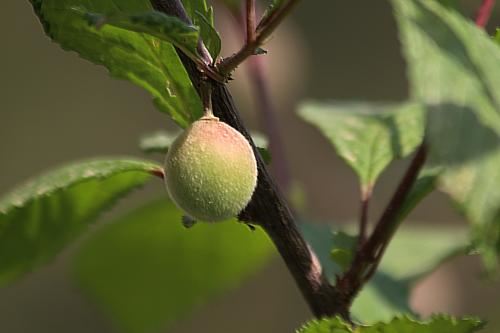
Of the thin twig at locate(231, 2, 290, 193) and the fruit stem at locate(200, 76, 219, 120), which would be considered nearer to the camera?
the fruit stem at locate(200, 76, 219, 120)

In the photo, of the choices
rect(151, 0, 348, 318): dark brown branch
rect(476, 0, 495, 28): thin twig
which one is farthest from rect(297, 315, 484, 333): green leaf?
rect(476, 0, 495, 28): thin twig

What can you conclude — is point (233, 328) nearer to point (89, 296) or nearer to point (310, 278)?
point (89, 296)

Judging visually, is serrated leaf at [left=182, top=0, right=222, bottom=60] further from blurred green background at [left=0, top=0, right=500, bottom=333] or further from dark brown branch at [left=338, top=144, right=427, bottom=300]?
blurred green background at [left=0, top=0, right=500, bottom=333]

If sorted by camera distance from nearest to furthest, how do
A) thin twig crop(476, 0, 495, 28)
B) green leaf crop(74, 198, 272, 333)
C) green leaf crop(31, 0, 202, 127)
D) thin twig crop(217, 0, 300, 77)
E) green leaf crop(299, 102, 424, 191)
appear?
1. thin twig crop(217, 0, 300, 77)
2. green leaf crop(31, 0, 202, 127)
3. thin twig crop(476, 0, 495, 28)
4. green leaf crop(299, 102, 424, 191)
5. green leaf crop(74, 198, 272, 333)

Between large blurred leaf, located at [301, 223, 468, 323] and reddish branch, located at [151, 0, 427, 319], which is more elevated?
reddish branch, located at [151, 0, 427, 319]

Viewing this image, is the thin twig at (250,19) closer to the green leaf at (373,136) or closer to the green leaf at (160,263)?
the green leaf at (373,136)

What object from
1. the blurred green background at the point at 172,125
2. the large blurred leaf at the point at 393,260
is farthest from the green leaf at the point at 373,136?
the blurred green background at the point at 172,125

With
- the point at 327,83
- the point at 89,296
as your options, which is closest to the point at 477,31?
the point at 89,296
